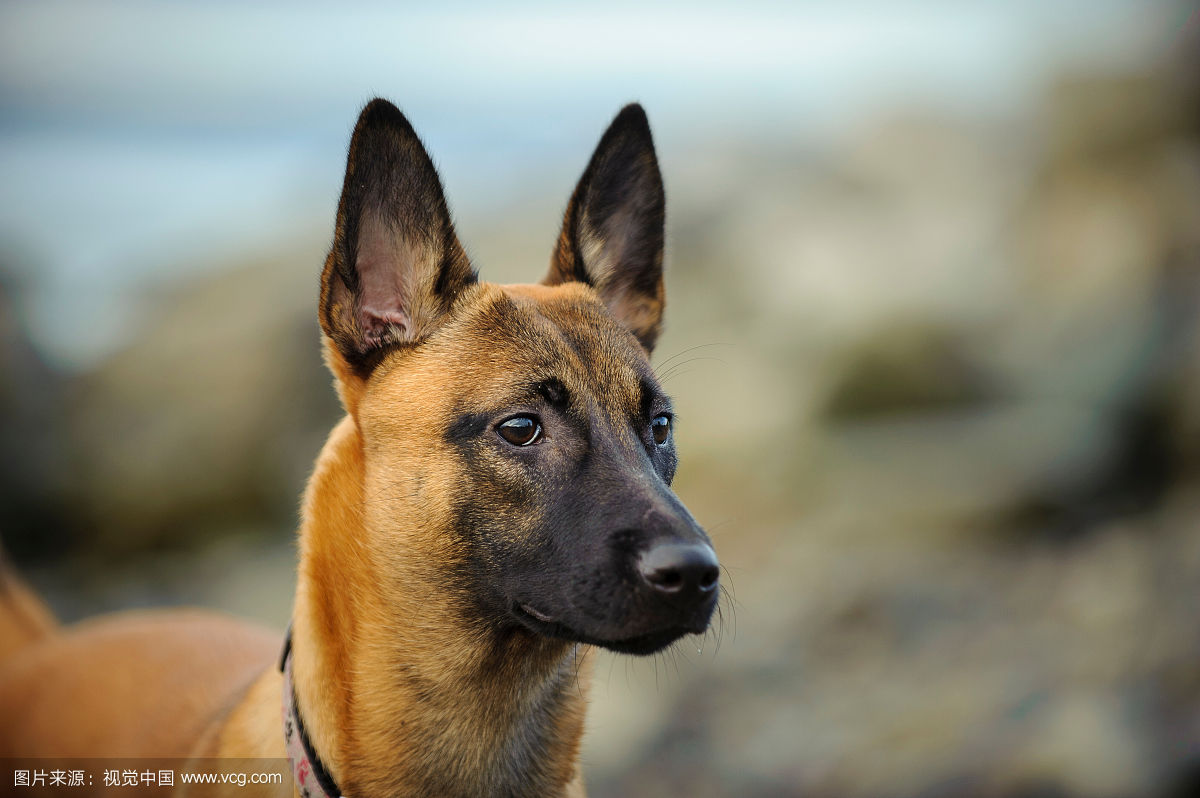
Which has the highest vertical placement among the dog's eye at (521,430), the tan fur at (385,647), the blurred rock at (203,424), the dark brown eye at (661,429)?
the dog's eye at (521,430)

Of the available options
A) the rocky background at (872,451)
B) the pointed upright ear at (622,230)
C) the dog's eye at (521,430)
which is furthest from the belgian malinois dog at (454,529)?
the rocky background at (872,451)

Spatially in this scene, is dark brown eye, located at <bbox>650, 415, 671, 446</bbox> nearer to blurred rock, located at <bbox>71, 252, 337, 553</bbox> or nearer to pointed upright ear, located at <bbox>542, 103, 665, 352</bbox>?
pointed upright ear, located at <bbox>542, 103, 665, 352</bbox>

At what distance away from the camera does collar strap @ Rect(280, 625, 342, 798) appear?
2.46 metres

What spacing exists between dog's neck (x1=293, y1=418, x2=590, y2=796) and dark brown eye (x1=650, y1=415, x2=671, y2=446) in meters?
0.70

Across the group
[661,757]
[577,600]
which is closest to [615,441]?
[577,600]

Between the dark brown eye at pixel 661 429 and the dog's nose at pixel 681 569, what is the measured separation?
68cm

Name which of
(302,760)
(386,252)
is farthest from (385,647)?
(386,252)

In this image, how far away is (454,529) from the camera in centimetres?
252

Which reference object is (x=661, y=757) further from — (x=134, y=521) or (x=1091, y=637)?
(x=134, y=521)

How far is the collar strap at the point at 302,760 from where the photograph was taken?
8.09ft


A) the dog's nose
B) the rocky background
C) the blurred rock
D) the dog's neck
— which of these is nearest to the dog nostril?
the dog's nose

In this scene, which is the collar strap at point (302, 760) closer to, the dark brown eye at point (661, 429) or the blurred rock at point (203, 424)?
the dark brown eye at point (661, 429)

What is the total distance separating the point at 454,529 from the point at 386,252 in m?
0.88

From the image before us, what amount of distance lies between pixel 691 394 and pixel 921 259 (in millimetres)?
2703
